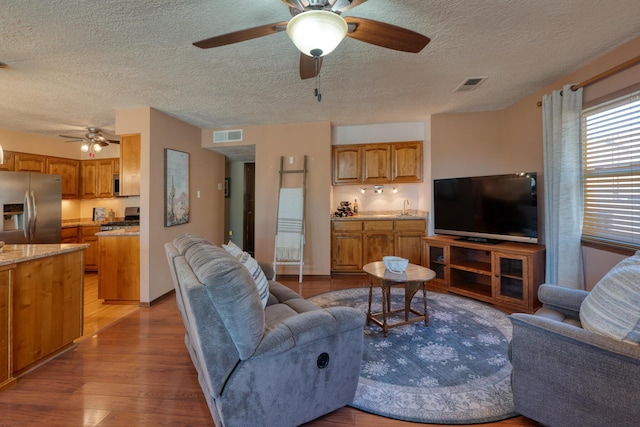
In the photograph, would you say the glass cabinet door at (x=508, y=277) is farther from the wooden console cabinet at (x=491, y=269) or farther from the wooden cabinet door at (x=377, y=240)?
the wooden cabinet door at (x=377, y=240)

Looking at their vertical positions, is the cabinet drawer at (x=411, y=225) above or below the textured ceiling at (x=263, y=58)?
below

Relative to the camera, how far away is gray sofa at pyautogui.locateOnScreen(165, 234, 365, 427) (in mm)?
1275

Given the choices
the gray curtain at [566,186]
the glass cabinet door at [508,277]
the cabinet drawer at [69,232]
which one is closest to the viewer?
the gray curtain at [566,186]

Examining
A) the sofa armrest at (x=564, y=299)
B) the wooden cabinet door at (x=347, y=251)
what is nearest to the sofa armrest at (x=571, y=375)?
the sofa armrest at (x=564, y=299)

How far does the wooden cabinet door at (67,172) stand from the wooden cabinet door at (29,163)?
0.33ft

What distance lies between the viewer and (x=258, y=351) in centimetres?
131

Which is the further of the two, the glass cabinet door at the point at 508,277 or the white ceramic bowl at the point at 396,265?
the glass cabinet door at the point at 508,277

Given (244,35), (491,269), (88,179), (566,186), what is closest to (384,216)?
(491,269)

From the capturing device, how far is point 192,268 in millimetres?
1506

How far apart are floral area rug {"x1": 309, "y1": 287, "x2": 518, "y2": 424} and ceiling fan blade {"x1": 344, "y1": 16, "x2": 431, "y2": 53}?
2.10 metres

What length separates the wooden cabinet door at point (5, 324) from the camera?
1.79m

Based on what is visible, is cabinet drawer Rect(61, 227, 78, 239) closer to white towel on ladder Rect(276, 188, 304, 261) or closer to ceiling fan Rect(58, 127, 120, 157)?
ceiling fan Rect(58, 127, 120, 157)

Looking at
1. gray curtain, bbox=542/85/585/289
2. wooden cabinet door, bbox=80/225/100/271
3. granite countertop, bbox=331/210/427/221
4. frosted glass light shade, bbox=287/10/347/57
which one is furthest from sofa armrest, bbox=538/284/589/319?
wooden cabinet door, bbox=80/225/100/271

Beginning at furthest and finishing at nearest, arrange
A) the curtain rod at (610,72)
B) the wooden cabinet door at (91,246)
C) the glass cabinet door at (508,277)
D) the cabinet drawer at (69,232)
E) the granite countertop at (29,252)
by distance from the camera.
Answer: the wooden cabinet door at (91,246)
the cabinet drawer at (69,232)
the glass cabinet door at (508,277)
the curtain rod at (610,72)
the granite countertop at (29,252)
